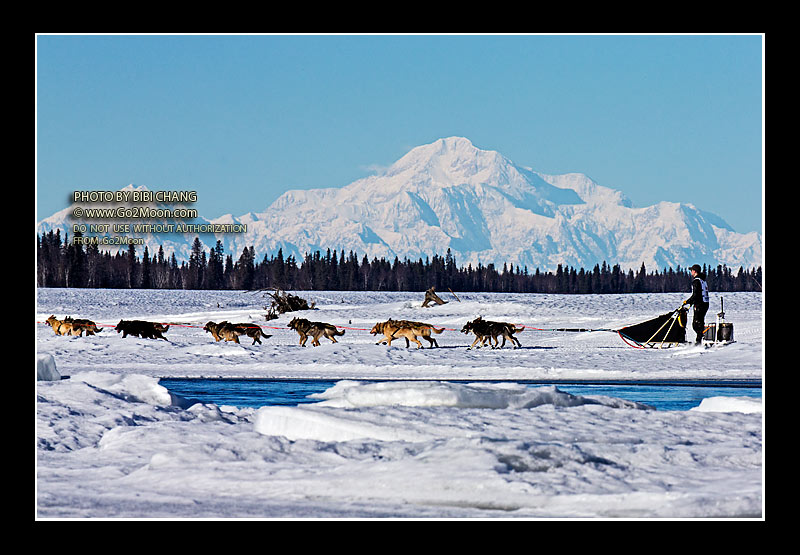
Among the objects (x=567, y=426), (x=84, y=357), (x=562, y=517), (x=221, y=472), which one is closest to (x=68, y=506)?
(x=221, y=472)

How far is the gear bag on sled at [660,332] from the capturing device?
21156mm

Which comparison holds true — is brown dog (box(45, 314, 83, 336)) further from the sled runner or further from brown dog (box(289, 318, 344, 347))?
the sled runner

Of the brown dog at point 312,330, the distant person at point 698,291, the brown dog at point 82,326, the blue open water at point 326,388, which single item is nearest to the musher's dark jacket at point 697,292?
the distant person at point 698,291

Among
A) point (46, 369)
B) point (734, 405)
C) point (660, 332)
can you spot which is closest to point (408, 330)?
point (660, 332)

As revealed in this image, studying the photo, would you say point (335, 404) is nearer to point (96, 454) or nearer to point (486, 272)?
point (96, 454)

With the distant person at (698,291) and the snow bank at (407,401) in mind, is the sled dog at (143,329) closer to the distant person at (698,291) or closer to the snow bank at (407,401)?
the distant person at (698,291)

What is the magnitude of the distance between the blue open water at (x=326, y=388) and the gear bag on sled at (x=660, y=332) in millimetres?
5282

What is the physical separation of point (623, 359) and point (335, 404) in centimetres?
1001

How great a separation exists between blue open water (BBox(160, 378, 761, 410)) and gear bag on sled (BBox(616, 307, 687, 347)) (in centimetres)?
528

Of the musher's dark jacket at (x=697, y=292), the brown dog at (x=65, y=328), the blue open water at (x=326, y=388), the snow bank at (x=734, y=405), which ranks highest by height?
the musher's dark jacket at (x=697, y=292)

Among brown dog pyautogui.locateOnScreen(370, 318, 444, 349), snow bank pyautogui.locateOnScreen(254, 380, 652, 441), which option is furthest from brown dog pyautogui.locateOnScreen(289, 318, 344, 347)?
snow bank pyautogui.locateOnScreen(254, 380, 652, 441)

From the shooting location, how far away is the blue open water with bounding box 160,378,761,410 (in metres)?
12.9

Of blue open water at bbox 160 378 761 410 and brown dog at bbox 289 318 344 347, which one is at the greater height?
brown dog at bbox 289 318 344 347
